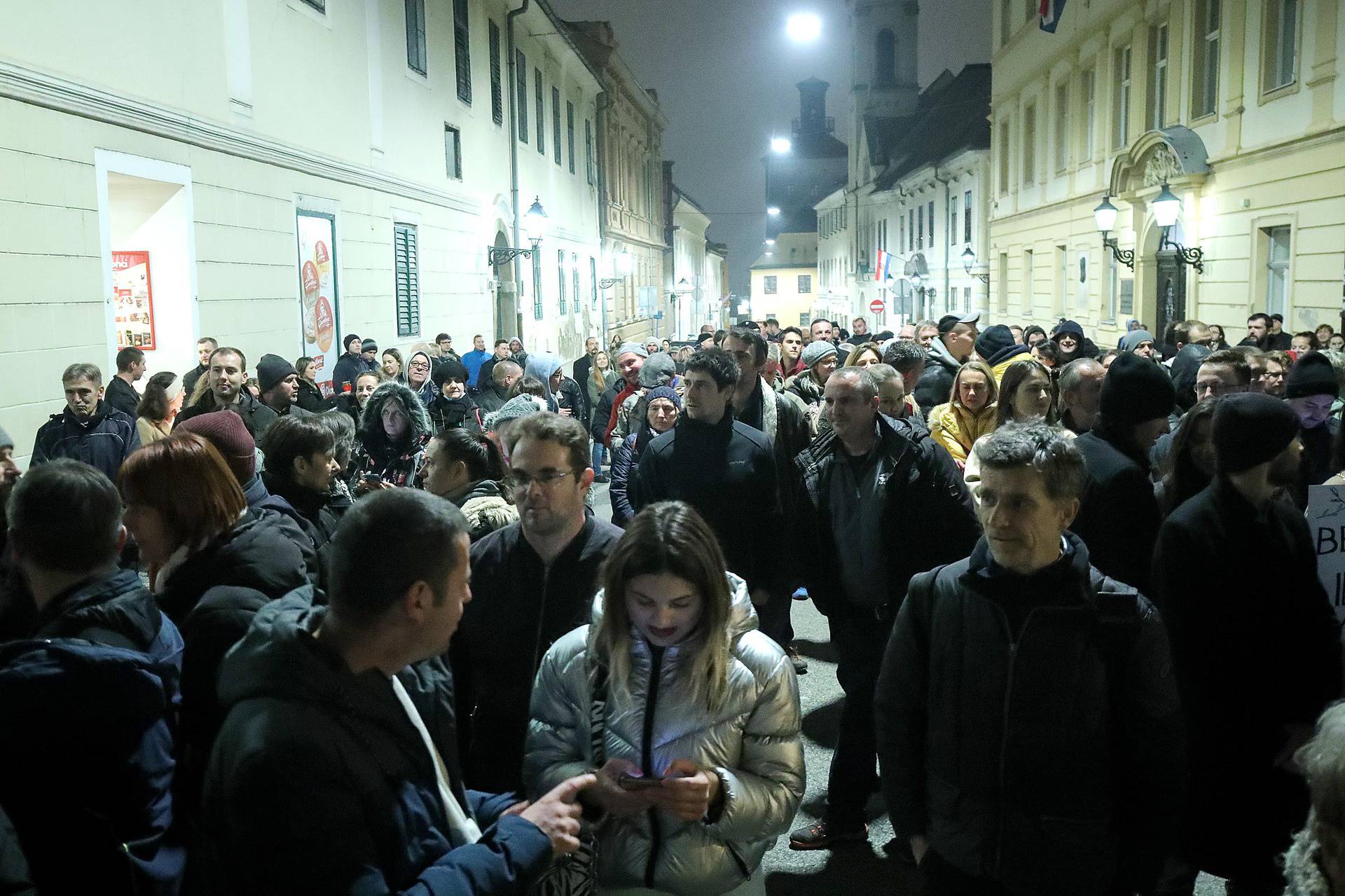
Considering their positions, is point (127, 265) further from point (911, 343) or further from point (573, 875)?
point (573, 875)

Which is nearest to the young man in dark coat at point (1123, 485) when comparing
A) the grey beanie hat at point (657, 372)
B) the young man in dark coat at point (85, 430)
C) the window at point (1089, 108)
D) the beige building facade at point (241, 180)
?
the grey beanie hat at point (657, 372)

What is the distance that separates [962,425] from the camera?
22.5 ft

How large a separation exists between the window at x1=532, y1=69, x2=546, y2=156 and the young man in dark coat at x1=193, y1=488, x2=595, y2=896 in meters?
25.7

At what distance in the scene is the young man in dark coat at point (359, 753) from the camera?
1.91 meters

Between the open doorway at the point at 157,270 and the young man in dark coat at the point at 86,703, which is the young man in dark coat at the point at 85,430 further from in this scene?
the young man in dark coat at the point at 86,703

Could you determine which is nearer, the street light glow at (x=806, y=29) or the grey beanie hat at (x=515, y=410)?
the grey beanie hat at (x=515, y=410)

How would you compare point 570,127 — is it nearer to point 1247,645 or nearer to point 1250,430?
point 1250,430

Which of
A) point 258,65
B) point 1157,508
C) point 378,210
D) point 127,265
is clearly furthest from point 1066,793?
point 378,210

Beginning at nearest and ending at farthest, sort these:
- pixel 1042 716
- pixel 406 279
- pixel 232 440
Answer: pixel 1042 716 → pixel 232 440 → pixel 406 279

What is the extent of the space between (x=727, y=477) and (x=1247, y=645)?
260 centimetres

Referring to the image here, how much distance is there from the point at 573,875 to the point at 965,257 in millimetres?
35379

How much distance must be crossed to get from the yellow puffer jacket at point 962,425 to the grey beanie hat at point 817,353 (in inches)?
86.7

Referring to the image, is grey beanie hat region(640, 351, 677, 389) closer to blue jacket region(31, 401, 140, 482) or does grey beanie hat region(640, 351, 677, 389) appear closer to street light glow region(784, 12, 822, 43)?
blue jacket region(31, 401, 140, 482)

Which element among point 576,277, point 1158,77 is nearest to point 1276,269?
point 1158,77
